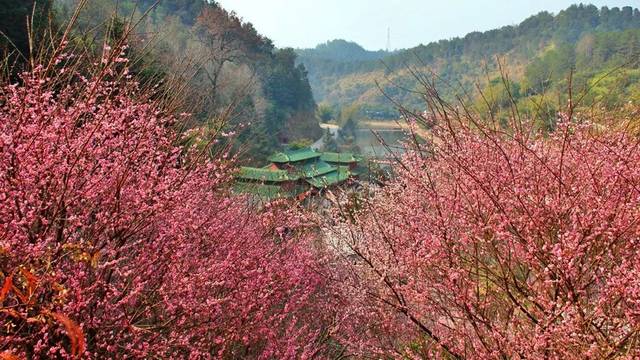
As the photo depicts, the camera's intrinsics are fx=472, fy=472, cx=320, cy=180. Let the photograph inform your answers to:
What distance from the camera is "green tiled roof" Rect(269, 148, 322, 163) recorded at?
32750mm

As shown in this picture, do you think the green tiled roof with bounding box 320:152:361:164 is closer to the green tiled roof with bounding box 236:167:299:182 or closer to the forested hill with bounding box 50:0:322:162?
the forested hill with bounding box 50:0:322:162

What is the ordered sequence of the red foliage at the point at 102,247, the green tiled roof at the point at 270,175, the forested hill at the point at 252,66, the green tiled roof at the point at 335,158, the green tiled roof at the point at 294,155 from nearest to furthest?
the red foliage at the point at 102,247
the green tiled roof at the point at 270,175
the green tiled roof at the point at 294,155
the forested hill at the point at 252,66
the green tiled roof at the point at 335,158

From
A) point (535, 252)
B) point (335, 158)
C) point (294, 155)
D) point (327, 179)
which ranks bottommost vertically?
point (335, 158)

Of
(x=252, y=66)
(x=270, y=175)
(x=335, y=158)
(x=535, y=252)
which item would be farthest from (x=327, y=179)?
(x=252, y=66)

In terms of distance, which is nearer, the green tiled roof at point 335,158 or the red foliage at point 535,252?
the red foliage at point 535,252

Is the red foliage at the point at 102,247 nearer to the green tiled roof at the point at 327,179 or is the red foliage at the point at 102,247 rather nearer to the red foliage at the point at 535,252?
the red foliage at the point at 535,252

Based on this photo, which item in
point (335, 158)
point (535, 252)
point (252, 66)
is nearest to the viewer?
point (535, 252)

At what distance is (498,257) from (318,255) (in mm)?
4767

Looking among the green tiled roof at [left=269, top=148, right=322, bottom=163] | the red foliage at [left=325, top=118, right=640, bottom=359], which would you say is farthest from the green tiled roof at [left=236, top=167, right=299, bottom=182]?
the red foliage at [left=325, top=118, right=640, bottom=359]

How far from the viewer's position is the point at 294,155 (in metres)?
35.7

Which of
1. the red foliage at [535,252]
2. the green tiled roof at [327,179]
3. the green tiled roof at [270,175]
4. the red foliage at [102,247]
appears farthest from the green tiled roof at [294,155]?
the red foliage at [535,252]

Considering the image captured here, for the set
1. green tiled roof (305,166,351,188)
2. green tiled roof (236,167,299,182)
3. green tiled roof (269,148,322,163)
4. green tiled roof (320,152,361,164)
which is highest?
green tiled roof (305,166,351,188)

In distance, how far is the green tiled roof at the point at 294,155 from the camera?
3275 cm

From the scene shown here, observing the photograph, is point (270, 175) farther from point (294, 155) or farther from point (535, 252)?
point (535, 252)
